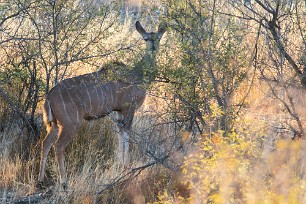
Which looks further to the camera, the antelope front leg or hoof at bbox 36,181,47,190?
the antelope front leg

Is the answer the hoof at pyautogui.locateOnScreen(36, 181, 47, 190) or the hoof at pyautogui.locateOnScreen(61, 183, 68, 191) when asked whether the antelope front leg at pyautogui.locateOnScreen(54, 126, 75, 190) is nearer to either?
the hoof at pyautogui.locateOnScreen(36, 181, 47, 190)

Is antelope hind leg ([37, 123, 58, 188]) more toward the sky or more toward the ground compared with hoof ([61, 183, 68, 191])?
more toward the sky

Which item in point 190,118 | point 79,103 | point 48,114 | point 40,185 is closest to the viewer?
point 190,118

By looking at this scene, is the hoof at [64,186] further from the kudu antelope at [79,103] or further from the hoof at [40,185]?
the hoof at [40,185]

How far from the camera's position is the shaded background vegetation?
4.39 m

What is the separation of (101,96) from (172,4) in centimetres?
155

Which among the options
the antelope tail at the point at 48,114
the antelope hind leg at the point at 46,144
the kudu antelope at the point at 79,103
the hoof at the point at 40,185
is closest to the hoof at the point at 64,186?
the kudu antelope at the point at 79,103

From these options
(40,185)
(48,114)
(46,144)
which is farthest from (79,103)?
Answer: (40,185)

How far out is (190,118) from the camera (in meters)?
5.65

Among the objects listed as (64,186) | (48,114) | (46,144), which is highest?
(48,114)

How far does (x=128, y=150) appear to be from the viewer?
6656 millimetres

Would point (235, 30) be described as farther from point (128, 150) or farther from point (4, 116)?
point (4, 116)

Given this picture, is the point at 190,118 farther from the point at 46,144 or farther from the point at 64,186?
the point at 46,144

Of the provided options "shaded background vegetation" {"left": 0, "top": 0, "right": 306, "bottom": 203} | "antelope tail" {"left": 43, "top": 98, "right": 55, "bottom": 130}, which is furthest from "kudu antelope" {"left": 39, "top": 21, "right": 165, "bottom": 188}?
"shaded background vegetation" {"left": 0, "top": 0, "right": 306, "bottom": 203}
